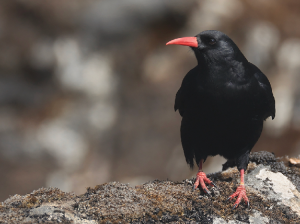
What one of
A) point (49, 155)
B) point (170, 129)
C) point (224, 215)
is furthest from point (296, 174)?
point (49, 155)

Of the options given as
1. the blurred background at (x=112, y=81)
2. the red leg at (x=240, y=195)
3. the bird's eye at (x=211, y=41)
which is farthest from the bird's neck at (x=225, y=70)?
the blurred background at (x=112, y=81)

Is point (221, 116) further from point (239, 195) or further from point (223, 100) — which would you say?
point (239, 195)

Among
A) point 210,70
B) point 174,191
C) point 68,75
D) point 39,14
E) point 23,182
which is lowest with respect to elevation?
point 174,191

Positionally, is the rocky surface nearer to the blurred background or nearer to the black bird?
the black bird

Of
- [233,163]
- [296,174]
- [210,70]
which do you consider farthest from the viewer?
[233,163]

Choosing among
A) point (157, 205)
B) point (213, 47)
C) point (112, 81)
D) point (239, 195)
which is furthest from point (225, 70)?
point (112, 81)

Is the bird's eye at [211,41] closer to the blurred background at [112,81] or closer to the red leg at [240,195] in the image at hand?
the red leg at [240,195]

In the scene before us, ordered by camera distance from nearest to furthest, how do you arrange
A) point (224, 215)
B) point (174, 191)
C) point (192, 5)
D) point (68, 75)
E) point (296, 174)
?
point (224, 215), point (174, 191), point (296, 174), point (192, 5), point (68, 75)

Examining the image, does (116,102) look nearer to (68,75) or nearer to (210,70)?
(68,75)
